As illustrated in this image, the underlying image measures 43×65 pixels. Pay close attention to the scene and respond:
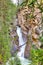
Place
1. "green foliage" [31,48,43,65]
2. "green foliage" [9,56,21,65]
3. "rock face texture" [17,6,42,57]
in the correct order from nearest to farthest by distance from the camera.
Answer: "green foliage" [31,48,43,65]
"green foliage" [9,56,21,65]
"rock face texture" [17,6,42,57]

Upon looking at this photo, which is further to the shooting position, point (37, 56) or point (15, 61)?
point (15, 61)

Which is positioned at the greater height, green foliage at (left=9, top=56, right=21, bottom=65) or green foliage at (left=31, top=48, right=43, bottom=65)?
green foliage at (left=31, top=48, right=43, bottom=65)

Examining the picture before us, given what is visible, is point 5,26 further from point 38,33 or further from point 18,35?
point 38,33

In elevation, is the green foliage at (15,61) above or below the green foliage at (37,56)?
below

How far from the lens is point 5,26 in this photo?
1378 millimetres

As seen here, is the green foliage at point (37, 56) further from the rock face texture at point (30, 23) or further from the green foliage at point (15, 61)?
the rock face texture at point (30, 23)

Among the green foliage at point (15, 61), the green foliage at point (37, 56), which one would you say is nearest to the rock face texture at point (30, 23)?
the green foliage at point (15, 61)

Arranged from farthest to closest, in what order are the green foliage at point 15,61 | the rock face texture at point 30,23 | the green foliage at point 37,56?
the rock face texture at point 30,23 → the green foliage at point 15,61 → the green foliage at point 37,56

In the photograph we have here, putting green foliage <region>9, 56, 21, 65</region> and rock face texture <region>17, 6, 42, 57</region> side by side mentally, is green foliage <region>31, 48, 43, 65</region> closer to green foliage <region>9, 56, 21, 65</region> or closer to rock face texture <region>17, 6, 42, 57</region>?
green foliage <region>9, 56, 21, 65</region>

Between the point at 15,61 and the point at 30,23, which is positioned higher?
the point at 30,23

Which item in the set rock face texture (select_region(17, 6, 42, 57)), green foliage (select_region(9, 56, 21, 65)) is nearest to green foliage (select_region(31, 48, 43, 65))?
green foliage (select_region(9, 56, 21, 65))

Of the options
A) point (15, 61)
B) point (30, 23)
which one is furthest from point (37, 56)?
point (30, 23)

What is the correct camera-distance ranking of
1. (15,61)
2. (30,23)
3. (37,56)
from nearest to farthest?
(37,56), (15,61), (30,23)

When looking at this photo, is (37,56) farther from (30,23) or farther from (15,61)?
(30,23)
